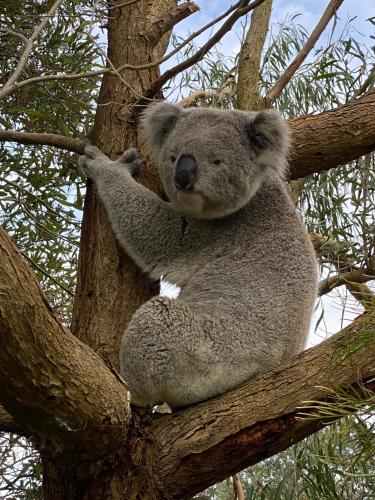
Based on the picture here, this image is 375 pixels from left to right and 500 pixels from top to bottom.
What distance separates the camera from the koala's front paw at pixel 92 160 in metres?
3.58

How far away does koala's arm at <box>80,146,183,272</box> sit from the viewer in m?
3.47

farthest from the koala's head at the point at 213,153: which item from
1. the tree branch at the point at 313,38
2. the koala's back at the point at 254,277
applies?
the tree branch at the point at 313,38

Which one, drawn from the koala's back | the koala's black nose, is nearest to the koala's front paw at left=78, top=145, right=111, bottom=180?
the koala's black nose

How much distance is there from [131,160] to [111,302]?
0.79 metres

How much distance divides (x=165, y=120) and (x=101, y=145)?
1.12 feet

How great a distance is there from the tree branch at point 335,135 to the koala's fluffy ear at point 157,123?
0.59 meters

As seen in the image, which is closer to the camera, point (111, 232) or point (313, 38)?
point (111, 232)

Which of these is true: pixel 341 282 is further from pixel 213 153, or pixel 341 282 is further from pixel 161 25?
pixel 161 25

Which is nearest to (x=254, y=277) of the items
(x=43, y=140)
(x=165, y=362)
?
(x=165, y=362)

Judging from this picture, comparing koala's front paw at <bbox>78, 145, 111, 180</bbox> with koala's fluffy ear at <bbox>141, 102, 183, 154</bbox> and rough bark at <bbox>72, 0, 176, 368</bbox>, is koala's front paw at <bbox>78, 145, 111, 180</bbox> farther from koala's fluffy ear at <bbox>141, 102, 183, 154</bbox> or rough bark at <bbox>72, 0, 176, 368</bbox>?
koala's fluffy ear at <bbox>141, 102, 183, 154</bbox>

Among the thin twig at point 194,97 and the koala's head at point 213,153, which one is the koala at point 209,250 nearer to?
the koala's head at point 213,153

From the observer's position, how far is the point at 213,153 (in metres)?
3.47

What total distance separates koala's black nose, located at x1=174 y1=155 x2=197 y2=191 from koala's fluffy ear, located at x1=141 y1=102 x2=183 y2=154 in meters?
0.31

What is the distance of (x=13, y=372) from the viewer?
7.09ft
